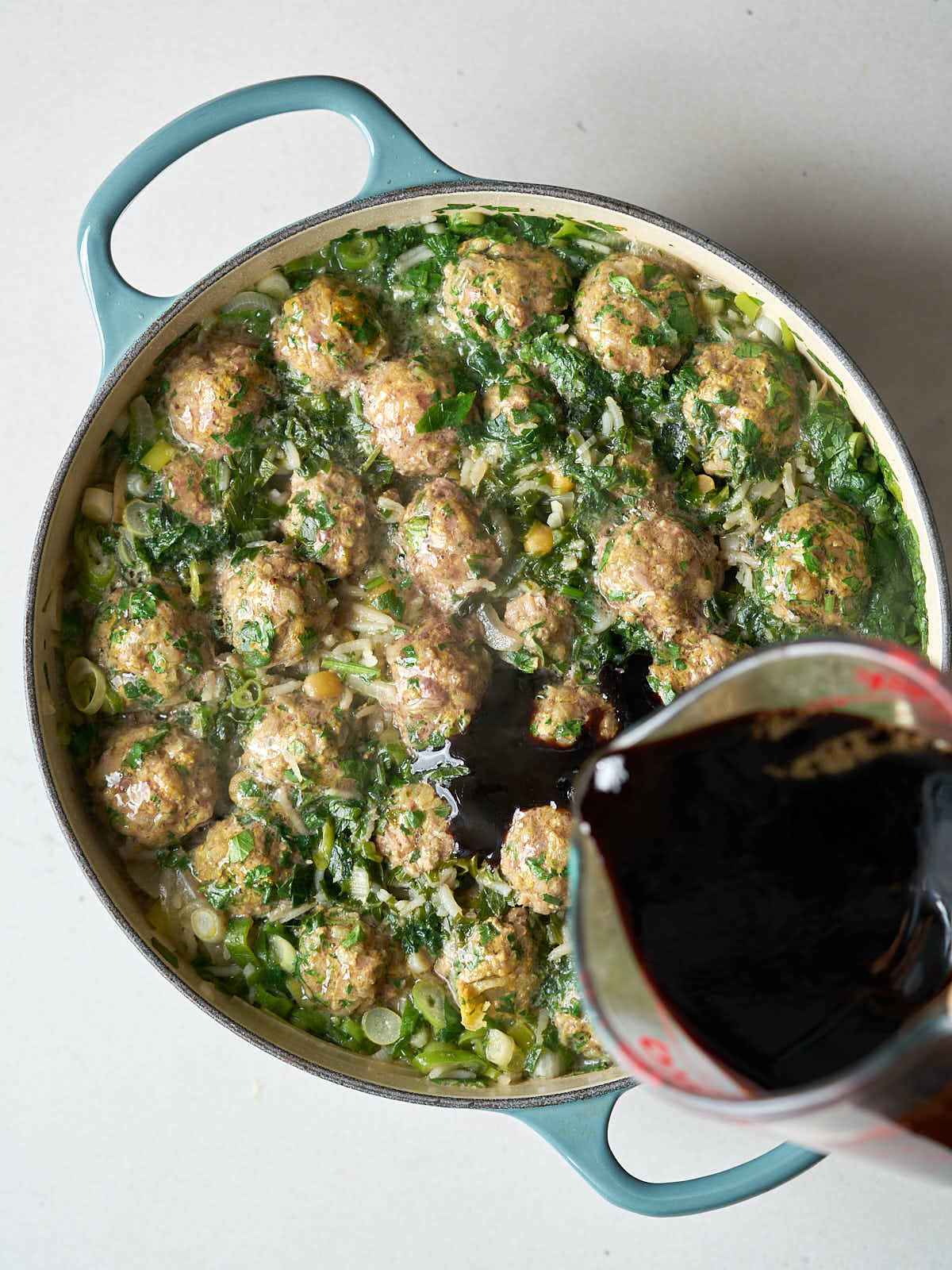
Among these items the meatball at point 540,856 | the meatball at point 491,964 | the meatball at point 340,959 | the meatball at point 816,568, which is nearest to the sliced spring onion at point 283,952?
the meatball at point 340,959

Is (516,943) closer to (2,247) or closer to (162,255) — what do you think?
(162,255)

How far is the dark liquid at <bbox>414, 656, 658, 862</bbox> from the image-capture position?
3182 mm

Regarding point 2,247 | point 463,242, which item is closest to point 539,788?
point 463,242

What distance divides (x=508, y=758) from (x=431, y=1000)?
0.73m

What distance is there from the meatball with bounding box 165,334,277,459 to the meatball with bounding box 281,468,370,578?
0.86 ft

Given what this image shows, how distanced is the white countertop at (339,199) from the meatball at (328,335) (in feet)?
2.67

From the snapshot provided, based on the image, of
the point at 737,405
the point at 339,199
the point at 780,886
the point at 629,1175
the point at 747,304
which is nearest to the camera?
the point at 780,886

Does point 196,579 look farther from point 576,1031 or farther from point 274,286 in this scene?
point 576,1031

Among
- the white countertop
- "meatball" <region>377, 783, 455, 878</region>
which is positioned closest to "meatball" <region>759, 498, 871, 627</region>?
the white countertop

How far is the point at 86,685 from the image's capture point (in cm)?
329

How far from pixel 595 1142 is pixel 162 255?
313 cm

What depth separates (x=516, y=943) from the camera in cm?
314

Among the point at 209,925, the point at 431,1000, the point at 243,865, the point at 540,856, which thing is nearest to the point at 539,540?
the point at 540,856

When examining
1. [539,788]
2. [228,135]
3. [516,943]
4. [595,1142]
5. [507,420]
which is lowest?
[595,1142]
